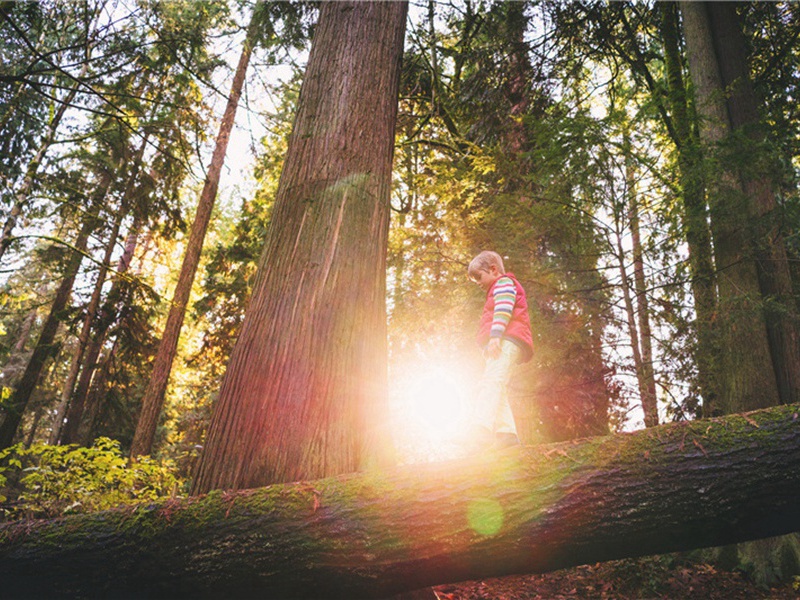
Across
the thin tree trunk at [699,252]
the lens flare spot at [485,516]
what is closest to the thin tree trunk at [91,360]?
the thin tree trunk at [699,252]

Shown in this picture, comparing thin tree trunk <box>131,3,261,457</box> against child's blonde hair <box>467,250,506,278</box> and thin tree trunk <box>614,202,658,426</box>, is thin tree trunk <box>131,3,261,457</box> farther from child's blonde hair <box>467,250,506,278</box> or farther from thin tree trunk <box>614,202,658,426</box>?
thin tree trunk <box>614,202,658,426</box>

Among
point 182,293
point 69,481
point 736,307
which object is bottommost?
point 69,481

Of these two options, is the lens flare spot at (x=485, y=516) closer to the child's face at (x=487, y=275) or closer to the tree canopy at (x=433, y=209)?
the tree canopy at (x=433, y=209)

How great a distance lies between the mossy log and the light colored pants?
1.58m

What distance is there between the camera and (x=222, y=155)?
11.8 m

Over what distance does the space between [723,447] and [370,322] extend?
1808 millimetres

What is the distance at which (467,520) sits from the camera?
1864 millimetres

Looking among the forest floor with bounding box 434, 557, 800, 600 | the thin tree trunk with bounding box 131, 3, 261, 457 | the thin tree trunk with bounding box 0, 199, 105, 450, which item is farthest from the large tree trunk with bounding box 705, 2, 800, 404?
the thin tree trunk with bounding box 0, 199, 105, 450

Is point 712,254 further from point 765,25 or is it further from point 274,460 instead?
point 274,460

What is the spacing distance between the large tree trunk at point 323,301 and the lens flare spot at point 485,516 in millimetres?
734

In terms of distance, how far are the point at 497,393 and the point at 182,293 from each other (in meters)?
9.11

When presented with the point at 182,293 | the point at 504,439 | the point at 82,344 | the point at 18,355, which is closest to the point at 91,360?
the point at 82,344

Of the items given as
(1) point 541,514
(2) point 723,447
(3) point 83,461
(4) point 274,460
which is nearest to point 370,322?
(4) point 274,460

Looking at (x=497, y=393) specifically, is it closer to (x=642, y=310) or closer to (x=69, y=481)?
(x=642, y=310)
